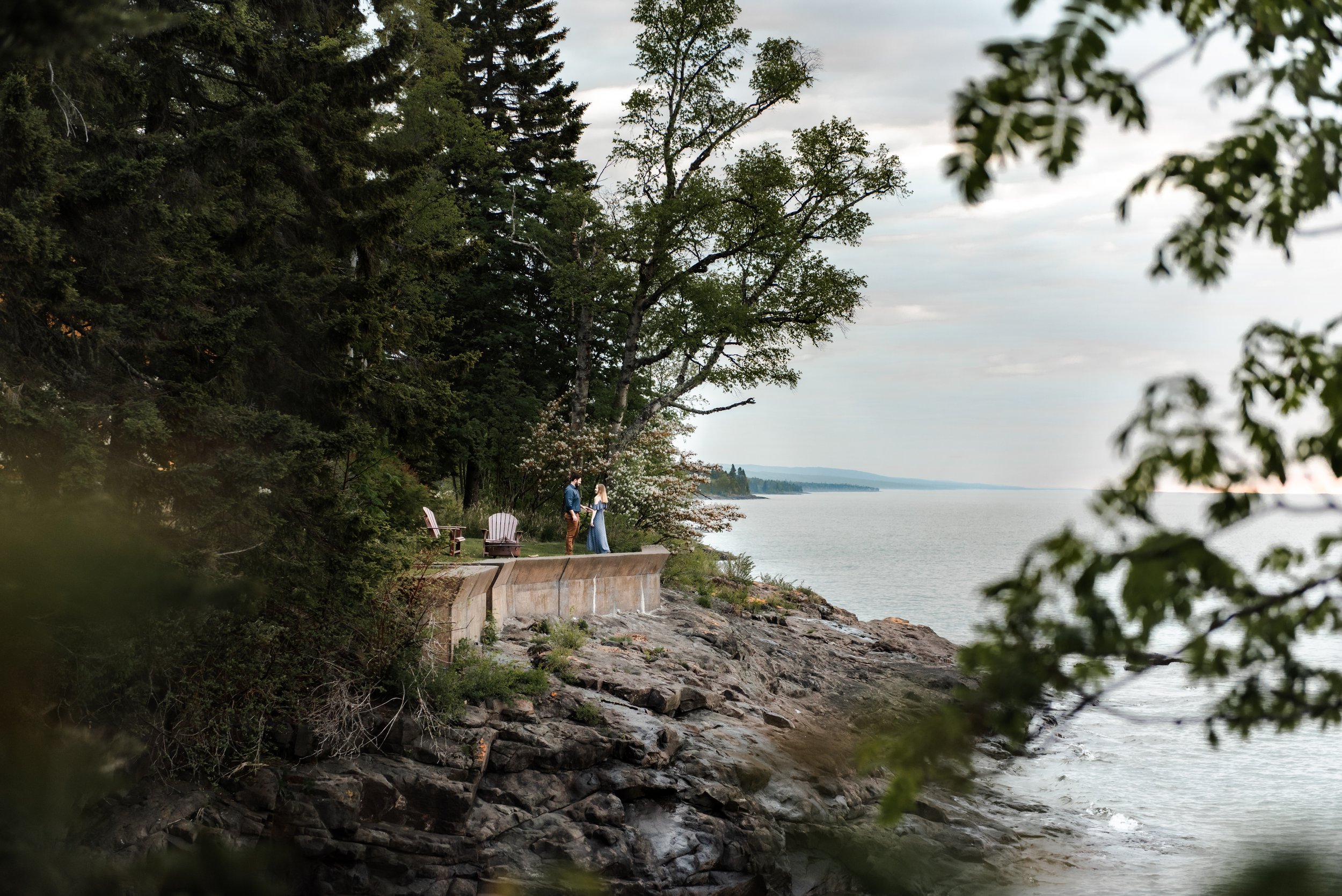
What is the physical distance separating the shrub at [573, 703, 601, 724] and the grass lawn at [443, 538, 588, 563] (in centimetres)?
333

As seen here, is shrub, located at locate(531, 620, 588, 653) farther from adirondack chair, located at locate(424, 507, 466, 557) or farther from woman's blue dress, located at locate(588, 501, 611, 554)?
woman's blue dress, located at locate(588, 501, 611, 554)

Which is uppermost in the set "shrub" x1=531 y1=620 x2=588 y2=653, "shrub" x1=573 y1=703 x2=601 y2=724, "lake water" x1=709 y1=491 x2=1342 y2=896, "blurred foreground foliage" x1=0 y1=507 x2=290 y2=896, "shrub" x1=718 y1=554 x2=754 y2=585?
A: "blurred foreground foliage" x1=0 y1=507 x2=290 y2=896

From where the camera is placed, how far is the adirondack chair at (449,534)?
13.7 meters

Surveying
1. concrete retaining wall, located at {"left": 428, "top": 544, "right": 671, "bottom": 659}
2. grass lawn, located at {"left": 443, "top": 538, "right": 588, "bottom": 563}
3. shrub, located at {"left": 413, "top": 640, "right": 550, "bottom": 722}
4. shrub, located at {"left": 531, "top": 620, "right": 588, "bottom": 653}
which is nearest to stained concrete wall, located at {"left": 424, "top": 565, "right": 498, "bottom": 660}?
concrete retaining wall, located at {"left": 428, "top": 544, "right": 671, "bottom": 659}

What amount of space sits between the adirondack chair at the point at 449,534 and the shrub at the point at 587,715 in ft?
9.68

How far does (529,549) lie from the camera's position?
715 inches

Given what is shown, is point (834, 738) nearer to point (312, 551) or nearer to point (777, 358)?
point (312, 551)

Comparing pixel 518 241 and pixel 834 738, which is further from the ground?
pixel 518 241

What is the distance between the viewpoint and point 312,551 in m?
9.52

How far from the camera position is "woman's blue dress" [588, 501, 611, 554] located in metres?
17.7

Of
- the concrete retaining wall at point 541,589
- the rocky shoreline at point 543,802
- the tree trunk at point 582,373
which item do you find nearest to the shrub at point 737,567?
the tree trunk at point 582,373

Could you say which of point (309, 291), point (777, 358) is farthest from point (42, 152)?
point (777, 358)

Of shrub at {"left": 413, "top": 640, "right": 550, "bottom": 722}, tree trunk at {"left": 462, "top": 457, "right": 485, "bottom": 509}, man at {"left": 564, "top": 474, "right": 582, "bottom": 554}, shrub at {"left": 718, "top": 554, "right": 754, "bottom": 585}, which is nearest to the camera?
shrub at {"left": 413, "top": 640, "right": 550, "bottom": 722}

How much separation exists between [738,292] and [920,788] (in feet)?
71.9
